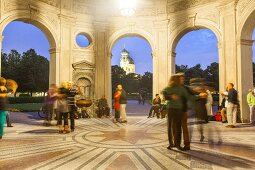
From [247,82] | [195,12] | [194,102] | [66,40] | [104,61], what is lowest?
[194,102]

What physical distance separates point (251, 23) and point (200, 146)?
365 inches

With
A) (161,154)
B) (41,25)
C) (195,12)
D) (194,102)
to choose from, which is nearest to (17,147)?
(161,154)

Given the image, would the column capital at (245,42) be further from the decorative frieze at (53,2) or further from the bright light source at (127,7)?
the decorative frieze at (53,2)

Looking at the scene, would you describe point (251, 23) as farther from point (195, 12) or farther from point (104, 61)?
point (104, 61)

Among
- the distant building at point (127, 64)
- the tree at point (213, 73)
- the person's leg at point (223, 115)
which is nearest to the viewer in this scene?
the person's leg at point (223, 115)

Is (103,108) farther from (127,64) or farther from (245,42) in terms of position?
(127,64)

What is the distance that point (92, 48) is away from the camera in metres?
16.8

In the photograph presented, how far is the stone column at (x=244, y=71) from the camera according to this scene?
41.8 feet

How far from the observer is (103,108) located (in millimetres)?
15883

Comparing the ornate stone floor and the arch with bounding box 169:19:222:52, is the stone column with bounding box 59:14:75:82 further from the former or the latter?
the ornate stone floor

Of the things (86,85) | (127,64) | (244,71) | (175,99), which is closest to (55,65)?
(86,85)

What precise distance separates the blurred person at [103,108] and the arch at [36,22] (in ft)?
15.6

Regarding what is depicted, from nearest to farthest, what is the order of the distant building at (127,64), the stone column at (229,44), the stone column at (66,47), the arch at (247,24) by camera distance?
the arch at (247,24) → the stone column at (229,44) → the stone column at (66,47) → the distant building at (127,64)

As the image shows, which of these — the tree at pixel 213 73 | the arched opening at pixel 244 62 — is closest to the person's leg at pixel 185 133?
the arched opening at pixel 244 62
